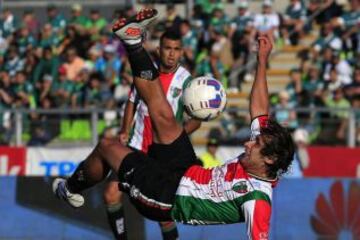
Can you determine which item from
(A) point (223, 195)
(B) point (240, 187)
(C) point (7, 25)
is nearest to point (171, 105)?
(A) point (223, 195)

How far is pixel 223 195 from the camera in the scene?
8039 millimetres

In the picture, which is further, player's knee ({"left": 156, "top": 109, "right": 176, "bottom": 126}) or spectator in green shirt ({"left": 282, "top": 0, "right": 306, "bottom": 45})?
spectator in green shirt ({"left": 282, "top": 0, "right": 306, "bottom": 45})

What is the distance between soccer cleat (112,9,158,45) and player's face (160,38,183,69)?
6.36 feet

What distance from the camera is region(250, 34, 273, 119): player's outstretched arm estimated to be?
8531 millimetres

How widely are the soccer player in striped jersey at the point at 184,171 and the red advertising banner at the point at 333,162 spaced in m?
6.89

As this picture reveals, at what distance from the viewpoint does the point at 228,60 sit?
19.5m

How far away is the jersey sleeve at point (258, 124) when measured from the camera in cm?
820

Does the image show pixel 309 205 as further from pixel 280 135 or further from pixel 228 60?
pixel 228 60

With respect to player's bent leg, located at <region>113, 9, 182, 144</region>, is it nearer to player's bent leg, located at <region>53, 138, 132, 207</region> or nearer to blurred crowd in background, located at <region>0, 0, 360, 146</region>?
player's bent leg, located at <region>53, 138, 132, 207</region>

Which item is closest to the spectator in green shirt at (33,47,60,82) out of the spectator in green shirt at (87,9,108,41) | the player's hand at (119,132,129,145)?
the spectator in green shirt at (87,9,108,41)

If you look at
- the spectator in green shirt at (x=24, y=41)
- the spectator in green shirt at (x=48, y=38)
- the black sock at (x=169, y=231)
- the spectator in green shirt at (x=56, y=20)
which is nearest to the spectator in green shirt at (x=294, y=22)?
the spectator in green shirt at (x=48, y=38)

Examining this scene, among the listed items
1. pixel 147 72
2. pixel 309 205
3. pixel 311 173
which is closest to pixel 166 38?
pixel 147 72

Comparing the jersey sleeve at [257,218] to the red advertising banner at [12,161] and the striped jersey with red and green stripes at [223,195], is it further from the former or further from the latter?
the red advertising banner at [12,161]

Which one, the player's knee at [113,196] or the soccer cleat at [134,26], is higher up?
the soccer cleat at [134,26]
